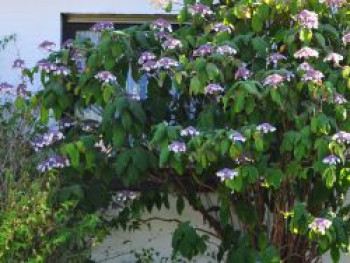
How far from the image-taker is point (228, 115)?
5.73 metres

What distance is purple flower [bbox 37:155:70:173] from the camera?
577 centimetres

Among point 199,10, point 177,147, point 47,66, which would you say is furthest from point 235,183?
point 47,66

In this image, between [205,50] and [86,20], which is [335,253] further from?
[86,20]

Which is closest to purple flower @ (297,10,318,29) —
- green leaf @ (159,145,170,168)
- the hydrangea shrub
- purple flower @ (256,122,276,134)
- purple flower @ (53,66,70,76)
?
the hydrangea shrub

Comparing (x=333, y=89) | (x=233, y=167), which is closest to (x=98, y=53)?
(x=233, y=167)

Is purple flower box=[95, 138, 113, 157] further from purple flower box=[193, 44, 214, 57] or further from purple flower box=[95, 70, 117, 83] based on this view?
purple flower box=[193, 44, 214, 57]

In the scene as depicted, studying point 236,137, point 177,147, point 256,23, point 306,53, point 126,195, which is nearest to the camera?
point 236,137

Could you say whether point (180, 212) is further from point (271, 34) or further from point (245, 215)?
point (271, 34)

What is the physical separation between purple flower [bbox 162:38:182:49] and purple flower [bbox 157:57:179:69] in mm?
132

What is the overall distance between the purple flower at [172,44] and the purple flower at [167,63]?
0.43ft

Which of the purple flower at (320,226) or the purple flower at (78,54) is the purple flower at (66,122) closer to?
the purple flower at (78,54)

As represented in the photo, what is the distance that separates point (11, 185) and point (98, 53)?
1.09 meters

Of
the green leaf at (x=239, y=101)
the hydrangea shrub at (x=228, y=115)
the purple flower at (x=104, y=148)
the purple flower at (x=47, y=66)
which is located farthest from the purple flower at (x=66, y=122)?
the green leaf at (x=239, y=101)

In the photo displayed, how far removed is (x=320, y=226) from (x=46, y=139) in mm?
2015
